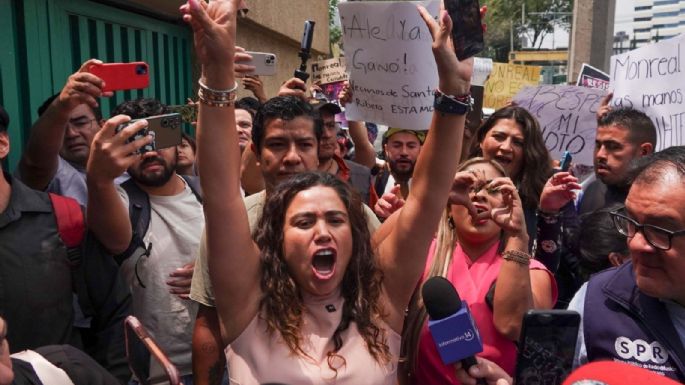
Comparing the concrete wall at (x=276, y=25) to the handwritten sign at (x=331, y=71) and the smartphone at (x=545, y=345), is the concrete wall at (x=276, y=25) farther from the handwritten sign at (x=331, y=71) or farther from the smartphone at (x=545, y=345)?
the smartphone at (x=545, y=345)

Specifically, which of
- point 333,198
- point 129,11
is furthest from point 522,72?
point 333,198

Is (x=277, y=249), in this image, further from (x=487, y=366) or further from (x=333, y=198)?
(x=487, y=366)

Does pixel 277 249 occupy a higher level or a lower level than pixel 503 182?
lower

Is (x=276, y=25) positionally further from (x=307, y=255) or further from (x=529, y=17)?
(x=529, y=17)

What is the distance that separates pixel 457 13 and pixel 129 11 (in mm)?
4262

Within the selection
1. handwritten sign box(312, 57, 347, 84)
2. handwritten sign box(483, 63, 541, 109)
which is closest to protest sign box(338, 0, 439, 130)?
handwritten sign box(312, 57, 347, 84)

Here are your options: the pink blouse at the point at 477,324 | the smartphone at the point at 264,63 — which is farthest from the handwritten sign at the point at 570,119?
the pink blouse at the point at 477,324

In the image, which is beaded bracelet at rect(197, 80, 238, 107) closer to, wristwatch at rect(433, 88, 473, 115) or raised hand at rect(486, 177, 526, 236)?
wristwatch at rect(433, 88, 473, 115)

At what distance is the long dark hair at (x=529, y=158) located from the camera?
3.55m

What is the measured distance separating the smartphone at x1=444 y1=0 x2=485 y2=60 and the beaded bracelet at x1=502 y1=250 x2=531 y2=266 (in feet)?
2.35

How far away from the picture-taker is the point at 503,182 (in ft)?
8.00

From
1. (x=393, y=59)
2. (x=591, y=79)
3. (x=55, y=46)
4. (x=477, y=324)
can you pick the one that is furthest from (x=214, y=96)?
(x=591, y=79)

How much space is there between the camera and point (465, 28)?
2094 mm

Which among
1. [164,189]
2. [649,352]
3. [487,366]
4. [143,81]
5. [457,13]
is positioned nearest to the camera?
[487,366]
